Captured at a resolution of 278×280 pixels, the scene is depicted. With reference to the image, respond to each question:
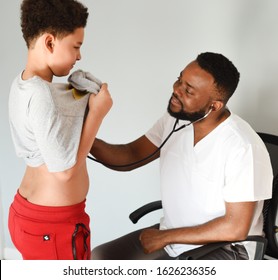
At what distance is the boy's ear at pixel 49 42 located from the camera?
3.45 ft

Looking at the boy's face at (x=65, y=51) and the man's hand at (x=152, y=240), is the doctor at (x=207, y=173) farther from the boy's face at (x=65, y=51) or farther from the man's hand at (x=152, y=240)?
the boy's face at (x=65, y=51)

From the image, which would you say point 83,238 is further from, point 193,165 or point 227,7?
point 227,7

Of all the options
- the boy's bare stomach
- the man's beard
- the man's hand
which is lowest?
the man's hand

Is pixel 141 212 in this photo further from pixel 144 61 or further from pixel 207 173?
pixel 144 61

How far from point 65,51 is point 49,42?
1.7 inches

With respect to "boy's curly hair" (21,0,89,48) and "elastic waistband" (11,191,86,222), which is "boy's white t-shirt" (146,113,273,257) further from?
"boy's curly hair" (21,0,89,48)

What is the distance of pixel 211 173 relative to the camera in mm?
1392

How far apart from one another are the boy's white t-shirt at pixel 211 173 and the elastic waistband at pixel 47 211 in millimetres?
408

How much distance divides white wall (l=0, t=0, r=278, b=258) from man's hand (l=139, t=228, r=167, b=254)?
0.49 metres

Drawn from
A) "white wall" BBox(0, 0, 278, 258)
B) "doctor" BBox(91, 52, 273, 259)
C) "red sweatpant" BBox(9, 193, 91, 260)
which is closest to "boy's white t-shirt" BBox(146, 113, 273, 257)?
"doctor" BBox(91, 52, 273, 259)

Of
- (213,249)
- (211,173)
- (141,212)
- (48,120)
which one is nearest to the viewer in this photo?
(48,120)

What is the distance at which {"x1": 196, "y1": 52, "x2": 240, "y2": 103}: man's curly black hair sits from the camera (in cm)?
135

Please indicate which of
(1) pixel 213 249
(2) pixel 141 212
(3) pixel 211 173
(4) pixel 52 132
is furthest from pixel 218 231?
(4) pixel 52 132
